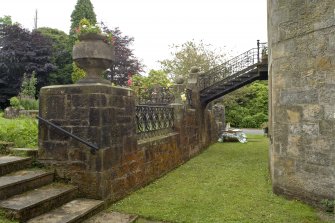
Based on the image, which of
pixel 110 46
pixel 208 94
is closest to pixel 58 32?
pixel 208 94

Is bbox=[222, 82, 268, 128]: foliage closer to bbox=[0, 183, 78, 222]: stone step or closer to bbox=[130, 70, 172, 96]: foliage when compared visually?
bbox=[130, 70, 172, 96]: foliage

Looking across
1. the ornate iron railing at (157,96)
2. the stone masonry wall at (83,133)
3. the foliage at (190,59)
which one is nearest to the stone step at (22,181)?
the stone masonry wall at (83,133)

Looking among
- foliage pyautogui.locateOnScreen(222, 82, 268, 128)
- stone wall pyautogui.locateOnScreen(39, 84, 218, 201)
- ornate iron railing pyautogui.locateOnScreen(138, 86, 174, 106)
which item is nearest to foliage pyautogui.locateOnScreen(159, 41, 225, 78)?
foliage pyautogui.locateOnScreen(222, 82, 268, 128)

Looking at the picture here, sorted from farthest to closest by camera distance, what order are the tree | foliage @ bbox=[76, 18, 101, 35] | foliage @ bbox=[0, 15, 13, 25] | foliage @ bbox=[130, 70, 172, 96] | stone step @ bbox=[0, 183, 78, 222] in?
foliage @ bbox=[0, 15, 13, 25], the tree, foliage @ bbox=[130, 70, 172, 96], foliage @ bbox=[76, 18, 101, 35], stone step @ bbox=[0, 183, 78, 222]

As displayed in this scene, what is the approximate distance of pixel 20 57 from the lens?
28.2m

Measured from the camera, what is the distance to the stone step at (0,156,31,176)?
4.43 m

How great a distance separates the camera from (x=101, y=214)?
4445mm

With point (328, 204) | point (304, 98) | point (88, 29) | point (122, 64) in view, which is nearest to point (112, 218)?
point (88, 29)

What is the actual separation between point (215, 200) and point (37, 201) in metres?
2.88

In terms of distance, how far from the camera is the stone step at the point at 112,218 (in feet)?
13.8

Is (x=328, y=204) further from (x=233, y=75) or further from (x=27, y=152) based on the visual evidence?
(x=233, y=75)

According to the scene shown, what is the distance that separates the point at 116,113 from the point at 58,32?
110 ft

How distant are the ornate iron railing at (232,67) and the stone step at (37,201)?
9.40 metres

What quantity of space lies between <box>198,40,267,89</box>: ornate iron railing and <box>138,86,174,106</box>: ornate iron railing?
202 centimetres
